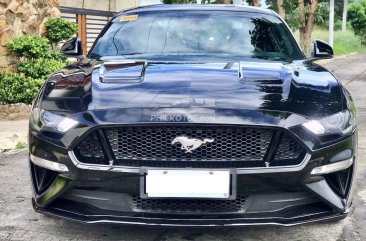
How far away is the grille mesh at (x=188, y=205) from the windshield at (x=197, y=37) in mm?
1295

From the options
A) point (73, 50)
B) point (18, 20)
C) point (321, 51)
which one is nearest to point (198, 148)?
point (73, 50)

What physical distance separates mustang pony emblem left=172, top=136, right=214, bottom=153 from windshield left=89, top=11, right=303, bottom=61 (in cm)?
116

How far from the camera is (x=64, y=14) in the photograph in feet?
49.5

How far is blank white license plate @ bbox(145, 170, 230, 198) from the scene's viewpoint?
2729mm

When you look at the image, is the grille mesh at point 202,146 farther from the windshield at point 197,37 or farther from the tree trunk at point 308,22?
the tree trunk at point 308,22

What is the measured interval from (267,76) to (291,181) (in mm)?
723

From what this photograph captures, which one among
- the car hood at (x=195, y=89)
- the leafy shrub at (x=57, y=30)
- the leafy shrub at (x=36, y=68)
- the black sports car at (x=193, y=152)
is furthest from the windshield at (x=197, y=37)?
the leafy shrub at (x=57, y=30)

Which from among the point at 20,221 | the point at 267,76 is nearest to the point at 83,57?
the point at 20,221

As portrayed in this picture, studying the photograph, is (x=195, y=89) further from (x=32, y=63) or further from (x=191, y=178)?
(x=32, y=63)

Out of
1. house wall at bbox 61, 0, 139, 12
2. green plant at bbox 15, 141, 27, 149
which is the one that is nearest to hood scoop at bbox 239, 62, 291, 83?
green plant at bbox 15, 141, 27, 149

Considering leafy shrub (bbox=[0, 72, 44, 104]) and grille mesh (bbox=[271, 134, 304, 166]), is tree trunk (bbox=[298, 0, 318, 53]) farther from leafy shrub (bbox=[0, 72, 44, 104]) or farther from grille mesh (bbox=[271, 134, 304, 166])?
grille mesh (bbox=[271, 134, 304, 166])

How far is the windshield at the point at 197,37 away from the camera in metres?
4.07

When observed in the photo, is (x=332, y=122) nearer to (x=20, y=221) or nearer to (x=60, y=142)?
(x=60, y=142)

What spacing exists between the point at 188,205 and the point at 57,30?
7.20 metres
